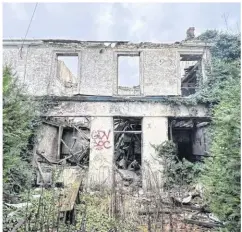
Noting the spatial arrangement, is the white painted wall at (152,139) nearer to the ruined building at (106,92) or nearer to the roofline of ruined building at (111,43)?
the ruined building at (106,92)

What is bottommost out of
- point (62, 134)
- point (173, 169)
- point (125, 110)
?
point (173, 169)

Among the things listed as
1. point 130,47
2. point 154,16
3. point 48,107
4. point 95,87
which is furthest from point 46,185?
point 154,16

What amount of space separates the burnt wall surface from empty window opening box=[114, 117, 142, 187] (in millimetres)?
2105

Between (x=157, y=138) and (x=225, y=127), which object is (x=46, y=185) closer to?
(x=157, y=138)

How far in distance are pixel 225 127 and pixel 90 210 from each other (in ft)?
14.6

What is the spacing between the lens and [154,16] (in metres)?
4.82

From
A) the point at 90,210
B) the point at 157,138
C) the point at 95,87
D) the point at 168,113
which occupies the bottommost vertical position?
the point at 90,210

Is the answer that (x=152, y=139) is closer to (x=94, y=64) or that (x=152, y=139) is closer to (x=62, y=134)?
(x=94, y=64)

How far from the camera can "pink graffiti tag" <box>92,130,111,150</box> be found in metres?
11.5

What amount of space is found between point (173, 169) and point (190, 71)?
575 centimetres

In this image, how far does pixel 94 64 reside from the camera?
12.3 metres

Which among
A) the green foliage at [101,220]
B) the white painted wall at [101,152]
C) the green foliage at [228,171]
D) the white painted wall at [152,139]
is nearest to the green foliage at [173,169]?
the white painted wall at [152,139]

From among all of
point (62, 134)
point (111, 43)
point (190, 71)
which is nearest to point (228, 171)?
point (111, 43)

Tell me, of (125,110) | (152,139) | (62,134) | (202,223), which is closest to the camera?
(202,223)
